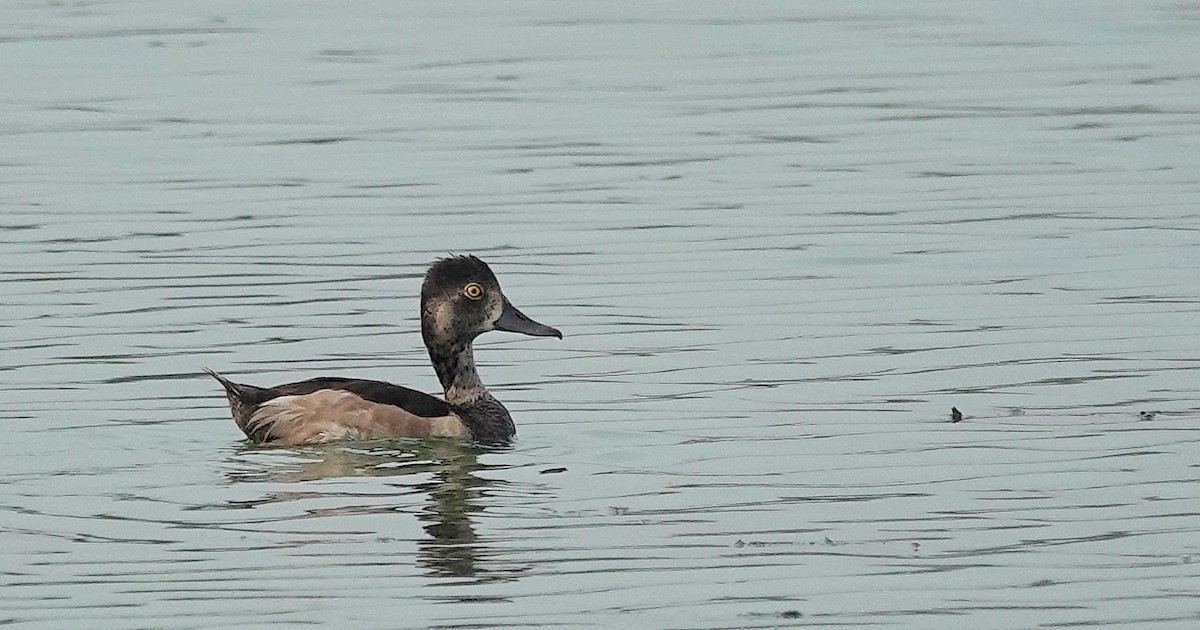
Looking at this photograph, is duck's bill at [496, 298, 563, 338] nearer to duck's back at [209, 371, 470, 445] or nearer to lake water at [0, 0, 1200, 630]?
lake water at [0, 0, 1200, 630]

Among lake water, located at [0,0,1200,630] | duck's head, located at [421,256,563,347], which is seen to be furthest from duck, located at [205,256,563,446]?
lake water, located at [0,0,1200,630]

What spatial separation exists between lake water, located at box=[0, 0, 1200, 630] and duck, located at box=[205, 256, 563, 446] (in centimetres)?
14

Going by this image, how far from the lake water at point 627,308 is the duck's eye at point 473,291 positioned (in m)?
0.56

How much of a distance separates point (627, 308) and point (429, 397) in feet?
9.11

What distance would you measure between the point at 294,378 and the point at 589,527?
3688 millimetres

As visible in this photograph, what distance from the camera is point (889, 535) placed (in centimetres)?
979

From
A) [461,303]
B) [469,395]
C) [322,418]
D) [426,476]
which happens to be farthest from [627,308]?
[426,476]

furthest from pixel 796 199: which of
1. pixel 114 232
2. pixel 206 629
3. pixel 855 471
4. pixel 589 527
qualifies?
pixel 206 629

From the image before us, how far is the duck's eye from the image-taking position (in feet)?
42.2

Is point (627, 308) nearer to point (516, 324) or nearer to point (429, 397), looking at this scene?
point (516, 324)

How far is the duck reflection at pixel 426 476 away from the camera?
9.70 m

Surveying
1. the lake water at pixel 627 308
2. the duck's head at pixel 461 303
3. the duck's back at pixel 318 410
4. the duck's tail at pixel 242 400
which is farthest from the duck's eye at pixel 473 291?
the duck's tail at pixel 242 400

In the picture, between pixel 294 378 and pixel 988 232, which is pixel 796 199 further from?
pixel 294 378

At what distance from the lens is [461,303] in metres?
12.9
